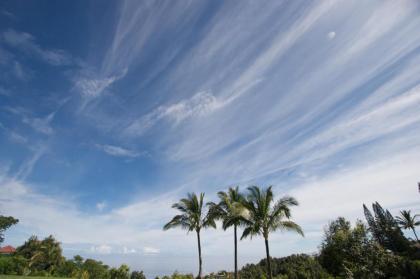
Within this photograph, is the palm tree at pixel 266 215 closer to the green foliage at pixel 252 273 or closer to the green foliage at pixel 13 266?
the green foliage at pixel 252 273

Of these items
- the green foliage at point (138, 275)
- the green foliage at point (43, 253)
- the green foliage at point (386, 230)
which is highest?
the green foliage at point (386, 230)

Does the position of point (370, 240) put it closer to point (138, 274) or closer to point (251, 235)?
point (251, 235)

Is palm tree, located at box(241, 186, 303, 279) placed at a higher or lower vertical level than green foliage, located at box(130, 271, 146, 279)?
higher

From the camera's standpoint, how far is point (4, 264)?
37.3 m

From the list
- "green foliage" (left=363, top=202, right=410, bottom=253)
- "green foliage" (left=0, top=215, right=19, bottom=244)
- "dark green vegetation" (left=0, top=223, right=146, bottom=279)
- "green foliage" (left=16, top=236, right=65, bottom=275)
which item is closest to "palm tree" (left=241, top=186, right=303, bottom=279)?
"dark green vegetation" (left=0, top=223, right=146, bottom=279)

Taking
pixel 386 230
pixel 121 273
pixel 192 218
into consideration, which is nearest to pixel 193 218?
pixel 192 218

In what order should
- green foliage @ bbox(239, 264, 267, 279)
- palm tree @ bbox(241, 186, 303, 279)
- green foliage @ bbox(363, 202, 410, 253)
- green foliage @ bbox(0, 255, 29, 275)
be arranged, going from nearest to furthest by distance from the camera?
palm tree @ bbox(241, 186, 303, 279)
green foliage @ bbox(0, 255, 29, 275)
green foliage @ bbox(239, 264, 267, 279)
green foliage @ bbox(363, 202, 410, 253)

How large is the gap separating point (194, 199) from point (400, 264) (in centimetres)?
1839

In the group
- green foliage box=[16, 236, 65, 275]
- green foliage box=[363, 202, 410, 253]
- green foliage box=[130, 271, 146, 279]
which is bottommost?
green foliage box=[130, 271, 146, 279]

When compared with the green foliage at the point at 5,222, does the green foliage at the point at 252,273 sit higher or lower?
lower

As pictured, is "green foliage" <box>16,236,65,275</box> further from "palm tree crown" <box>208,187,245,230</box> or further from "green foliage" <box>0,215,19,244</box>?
"palm tree crown" <box>208,187,245,230</box>

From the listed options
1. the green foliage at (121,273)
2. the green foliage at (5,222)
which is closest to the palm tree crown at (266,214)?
the green foliage at (121,273)

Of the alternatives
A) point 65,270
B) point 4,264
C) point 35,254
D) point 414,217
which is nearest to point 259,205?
point 4,264

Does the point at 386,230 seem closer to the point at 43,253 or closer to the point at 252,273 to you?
the point at 252,273
